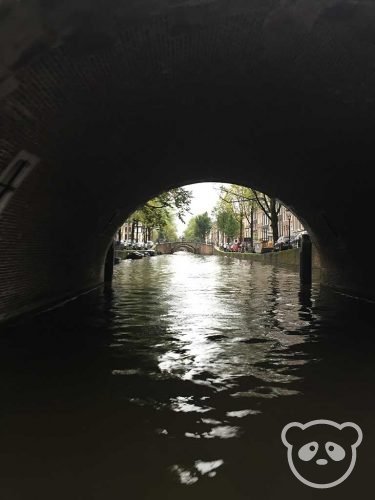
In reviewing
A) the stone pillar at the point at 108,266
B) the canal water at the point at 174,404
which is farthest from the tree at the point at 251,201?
the canal water at the point at 174,404

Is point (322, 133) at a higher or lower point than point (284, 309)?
higher

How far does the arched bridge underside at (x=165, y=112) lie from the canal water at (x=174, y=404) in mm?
2941

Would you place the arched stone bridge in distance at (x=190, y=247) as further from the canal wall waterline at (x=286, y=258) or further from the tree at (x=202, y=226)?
the canal wall waterline at (x=286, y=258)

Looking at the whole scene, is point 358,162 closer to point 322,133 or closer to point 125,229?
point 322,133

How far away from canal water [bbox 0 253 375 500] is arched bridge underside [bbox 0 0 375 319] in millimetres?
2941

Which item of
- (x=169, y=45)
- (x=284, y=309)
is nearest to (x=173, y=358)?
(x=169, y=45)

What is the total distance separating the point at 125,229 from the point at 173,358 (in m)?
90.1

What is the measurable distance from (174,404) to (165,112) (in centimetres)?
619

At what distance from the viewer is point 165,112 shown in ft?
29.5

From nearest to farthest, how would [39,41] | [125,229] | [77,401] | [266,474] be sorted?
[266,474] < [77,401] < [39,41] < [125,229]

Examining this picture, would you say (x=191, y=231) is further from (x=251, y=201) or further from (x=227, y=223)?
(x=251, y=201)

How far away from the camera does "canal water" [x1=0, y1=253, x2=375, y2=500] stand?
10.4ft

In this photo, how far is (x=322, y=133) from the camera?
927 cm

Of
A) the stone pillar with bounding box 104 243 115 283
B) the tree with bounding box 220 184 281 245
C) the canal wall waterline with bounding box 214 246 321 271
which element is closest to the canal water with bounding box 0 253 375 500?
the stone pillar with bounding box 104 243 115 283
